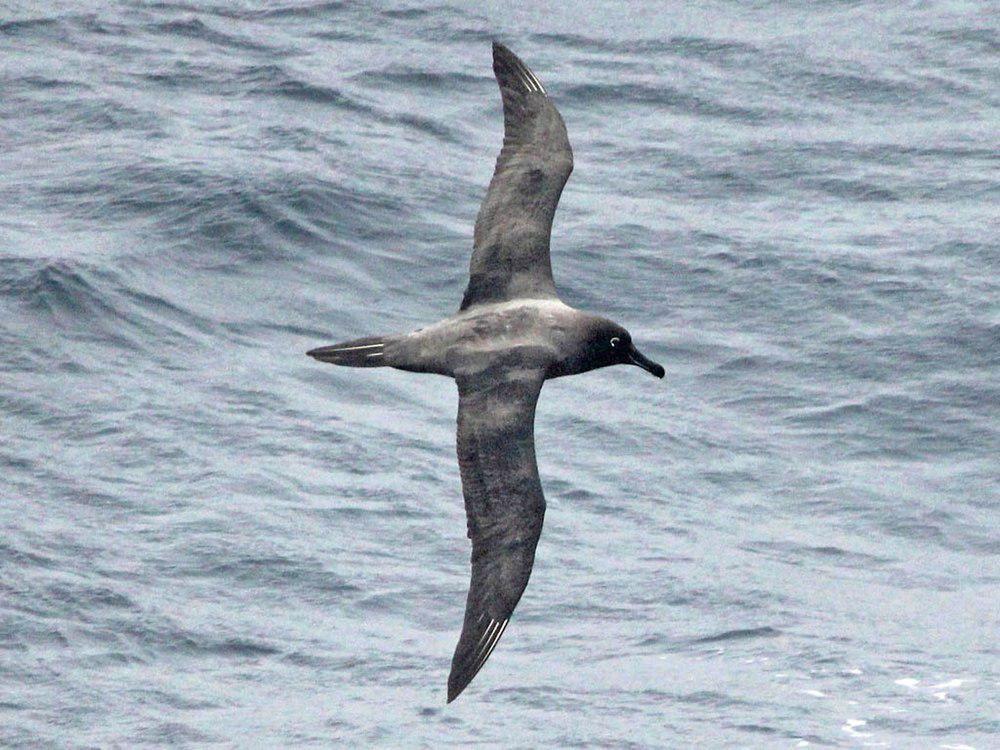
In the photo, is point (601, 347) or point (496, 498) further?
point (601, 347)

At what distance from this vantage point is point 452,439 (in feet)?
87.9

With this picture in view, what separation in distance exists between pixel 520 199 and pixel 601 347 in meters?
1.33

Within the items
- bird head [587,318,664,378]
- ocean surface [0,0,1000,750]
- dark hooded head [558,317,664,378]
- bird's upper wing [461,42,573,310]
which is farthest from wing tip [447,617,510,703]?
ocean surface [0,0,1000,750]

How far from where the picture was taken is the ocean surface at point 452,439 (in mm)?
23625

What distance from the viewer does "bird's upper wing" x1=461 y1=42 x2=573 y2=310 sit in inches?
631

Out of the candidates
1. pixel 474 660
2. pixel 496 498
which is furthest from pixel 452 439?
pixel 474 660

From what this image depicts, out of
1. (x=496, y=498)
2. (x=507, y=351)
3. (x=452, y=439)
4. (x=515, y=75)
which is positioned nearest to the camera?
(x=496, y=498)

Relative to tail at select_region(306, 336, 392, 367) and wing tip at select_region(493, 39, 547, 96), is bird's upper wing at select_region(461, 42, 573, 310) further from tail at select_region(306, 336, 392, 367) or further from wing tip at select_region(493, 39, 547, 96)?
tail at select_region(306, 336, 392, 367)

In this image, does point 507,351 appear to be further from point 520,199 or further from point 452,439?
point 452,439

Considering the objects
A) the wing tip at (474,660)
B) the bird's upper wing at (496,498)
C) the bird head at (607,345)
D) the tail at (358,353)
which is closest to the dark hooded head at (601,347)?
the bird head at (607,345)

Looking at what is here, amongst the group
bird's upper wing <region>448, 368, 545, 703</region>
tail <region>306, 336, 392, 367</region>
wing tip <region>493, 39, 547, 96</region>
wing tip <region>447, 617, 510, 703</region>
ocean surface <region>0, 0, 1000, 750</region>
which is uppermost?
wing tip <region>493, 39, 547, 96</region>

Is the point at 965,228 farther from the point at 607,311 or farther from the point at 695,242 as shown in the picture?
the point at 607,311

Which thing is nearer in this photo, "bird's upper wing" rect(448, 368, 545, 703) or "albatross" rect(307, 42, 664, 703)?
"bird's upper wing" rect(448, 368, 545, 703)

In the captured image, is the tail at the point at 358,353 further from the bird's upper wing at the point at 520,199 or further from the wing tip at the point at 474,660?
the wing tip at the point at 474,660
